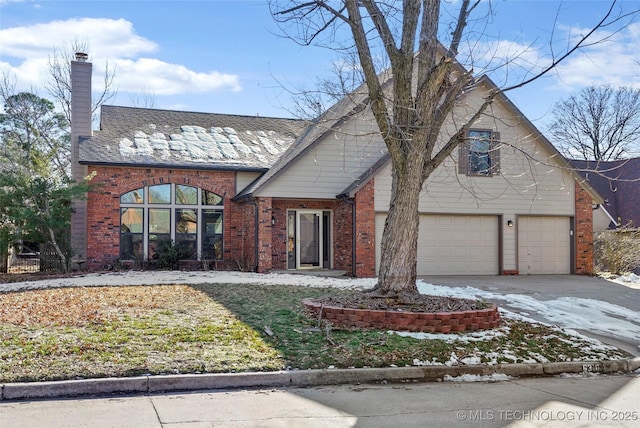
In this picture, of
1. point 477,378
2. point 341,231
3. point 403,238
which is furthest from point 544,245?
point 477,378

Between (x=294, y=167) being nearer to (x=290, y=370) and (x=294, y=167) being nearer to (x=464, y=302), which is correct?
(x=464, y=302)

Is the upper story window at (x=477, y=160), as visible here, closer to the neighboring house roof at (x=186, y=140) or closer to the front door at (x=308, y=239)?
the front door at (x=308, y=239)

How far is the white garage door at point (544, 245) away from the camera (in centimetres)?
1819

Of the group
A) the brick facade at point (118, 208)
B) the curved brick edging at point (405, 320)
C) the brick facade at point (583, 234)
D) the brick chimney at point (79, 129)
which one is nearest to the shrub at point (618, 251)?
the brick facade at point (583, 234)

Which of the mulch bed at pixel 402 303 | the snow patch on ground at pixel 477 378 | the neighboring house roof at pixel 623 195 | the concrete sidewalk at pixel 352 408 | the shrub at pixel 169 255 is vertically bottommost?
the snow patch on ground at pixel 477 378

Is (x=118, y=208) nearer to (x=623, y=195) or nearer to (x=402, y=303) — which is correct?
(x=402, y=303)

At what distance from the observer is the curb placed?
552 centimetres

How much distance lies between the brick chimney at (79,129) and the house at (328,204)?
0.15ft

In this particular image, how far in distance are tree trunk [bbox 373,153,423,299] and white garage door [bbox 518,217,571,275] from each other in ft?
32.7

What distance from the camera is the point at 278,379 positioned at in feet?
20.4

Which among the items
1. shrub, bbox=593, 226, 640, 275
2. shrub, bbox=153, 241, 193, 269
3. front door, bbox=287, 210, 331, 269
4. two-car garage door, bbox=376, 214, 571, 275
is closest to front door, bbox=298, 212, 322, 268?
front door, bbox=287, 210, 331, 269

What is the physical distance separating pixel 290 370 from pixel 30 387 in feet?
8.51

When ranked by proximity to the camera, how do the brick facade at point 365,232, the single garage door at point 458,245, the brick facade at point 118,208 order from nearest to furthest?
the brick facade at point 365,232 < the brick facade at point 118,208 < the single garage door at point 458,245

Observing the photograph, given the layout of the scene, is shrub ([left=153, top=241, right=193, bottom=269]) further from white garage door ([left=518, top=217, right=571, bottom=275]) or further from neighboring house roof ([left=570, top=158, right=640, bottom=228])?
neighboring house roof ([left=570, top=158, right=640, bottom=228])
